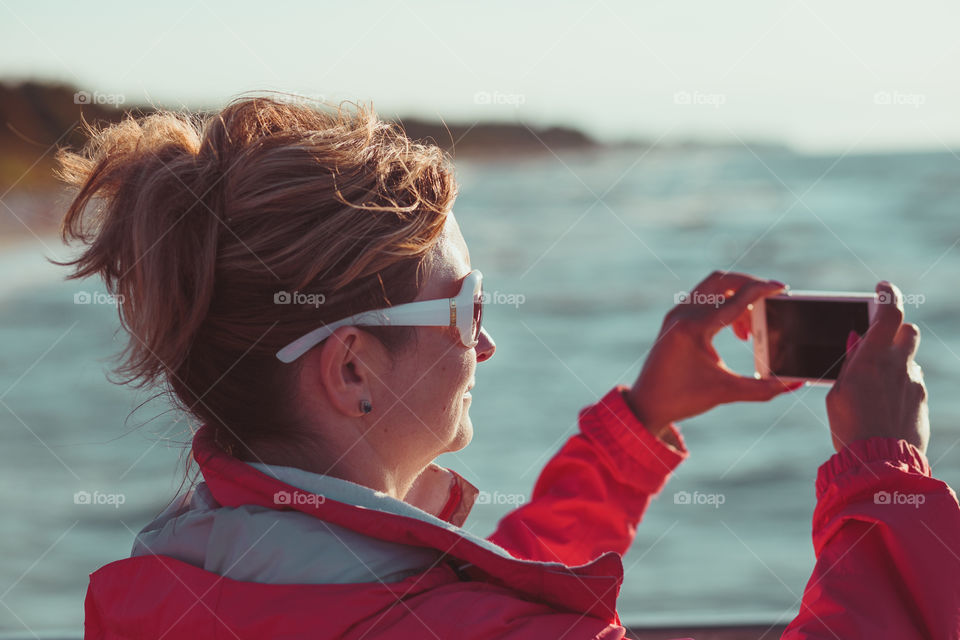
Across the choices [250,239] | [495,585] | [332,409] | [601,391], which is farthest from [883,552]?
[601,391]

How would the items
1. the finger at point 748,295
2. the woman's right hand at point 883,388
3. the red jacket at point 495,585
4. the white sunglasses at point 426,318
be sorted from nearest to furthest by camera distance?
the red jacket at point 495,585 < the white sunglasses at point 426,318 < the woman's right hand at point 883,388 < the finger at point 748,295

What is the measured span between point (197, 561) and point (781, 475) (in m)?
4.31

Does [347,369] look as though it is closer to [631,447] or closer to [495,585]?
[495,585]

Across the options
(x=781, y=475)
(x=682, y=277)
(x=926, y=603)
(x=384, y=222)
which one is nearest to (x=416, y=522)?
(x=384, y=222)

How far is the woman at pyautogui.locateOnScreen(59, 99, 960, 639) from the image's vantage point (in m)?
1.03

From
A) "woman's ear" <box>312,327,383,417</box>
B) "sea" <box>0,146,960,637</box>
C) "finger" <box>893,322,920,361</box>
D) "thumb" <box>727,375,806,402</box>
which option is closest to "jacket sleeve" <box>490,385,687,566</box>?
"thumb" <box>727,375,806,402</box>

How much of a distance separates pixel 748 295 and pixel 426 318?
0.62 meters

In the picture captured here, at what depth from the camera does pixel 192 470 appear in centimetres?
135

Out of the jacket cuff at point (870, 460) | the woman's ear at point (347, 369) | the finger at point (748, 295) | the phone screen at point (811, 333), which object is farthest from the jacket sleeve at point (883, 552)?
the woman's ear at point (347, 369)

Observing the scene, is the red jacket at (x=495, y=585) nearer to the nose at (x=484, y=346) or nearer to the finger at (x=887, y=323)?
the finger at (x=887, y=323)

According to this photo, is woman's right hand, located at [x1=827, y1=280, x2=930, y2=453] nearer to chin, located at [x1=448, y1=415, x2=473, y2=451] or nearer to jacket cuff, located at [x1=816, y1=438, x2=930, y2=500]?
jacket cuff, located at [x1=816, y1=438, x2=930, y2=500]

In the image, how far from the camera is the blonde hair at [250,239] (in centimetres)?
109

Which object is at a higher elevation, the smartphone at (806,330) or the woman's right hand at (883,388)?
the woman's right hand at (883,388)

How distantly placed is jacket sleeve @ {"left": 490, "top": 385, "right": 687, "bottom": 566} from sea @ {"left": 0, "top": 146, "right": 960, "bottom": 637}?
1.07ft
